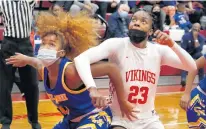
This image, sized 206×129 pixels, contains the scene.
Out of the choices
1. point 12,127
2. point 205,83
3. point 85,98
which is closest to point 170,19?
point 12,127

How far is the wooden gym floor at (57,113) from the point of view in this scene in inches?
278

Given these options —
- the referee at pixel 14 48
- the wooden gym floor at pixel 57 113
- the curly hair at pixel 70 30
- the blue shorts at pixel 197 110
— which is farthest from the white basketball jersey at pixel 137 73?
the wooden gym floor at pixel 57 113

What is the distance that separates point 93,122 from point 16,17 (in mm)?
2833

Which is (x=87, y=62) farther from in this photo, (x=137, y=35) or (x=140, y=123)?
(x=140, y=123)

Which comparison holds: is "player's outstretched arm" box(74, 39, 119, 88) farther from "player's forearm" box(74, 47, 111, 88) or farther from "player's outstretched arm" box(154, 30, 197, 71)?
"player's outstretched arm" box(154, 30, 197, 71)

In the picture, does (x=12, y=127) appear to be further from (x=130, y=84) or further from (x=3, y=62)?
(x=130, y=84)

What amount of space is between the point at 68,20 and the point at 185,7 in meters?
10.5

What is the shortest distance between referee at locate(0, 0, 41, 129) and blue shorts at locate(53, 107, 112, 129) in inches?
89.8

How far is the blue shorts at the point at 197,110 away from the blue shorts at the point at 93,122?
94 centimetres

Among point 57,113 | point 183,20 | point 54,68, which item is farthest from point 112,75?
point 183,20

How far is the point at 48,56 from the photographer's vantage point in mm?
3781

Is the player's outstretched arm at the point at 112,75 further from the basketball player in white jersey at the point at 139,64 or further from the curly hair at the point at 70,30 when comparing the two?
the curly hair at the point at 70,30

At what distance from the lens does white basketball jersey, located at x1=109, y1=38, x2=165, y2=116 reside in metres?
3.98

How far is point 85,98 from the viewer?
3.84 m
